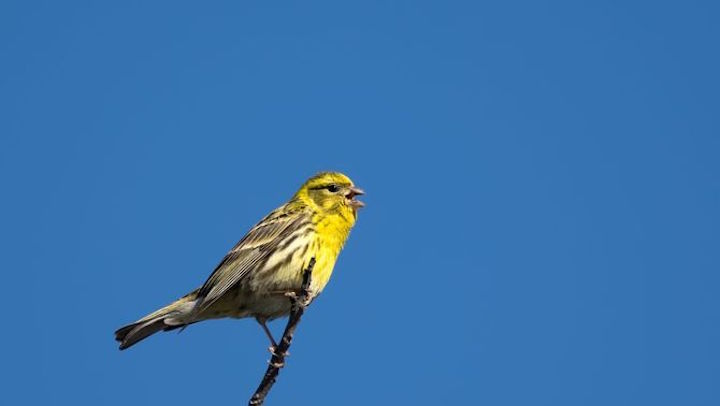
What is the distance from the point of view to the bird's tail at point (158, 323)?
8.42 m

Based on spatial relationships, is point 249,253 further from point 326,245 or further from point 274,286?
point 326,245

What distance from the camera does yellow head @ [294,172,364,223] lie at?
930 cm

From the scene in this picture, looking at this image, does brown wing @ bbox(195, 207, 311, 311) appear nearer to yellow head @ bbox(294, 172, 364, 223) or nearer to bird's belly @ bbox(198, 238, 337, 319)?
Answer: bird's belly @ bbox(198, 238, 337, 319)

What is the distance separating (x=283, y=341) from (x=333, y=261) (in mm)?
1843

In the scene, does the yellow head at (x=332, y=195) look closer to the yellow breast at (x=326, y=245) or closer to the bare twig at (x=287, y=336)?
the yellow breast at (x=326, y=245)

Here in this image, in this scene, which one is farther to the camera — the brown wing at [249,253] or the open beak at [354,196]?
the open beak at [354,196]

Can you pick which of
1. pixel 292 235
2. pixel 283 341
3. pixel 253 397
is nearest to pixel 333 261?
pixel 292 235

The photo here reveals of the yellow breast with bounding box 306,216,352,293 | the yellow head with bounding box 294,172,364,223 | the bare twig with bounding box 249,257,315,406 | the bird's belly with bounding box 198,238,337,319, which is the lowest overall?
the bare twig with bounding box 249,257,315,406

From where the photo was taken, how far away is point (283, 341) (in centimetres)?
714

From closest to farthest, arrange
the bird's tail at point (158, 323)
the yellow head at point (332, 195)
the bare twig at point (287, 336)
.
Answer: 1. the bare twig at point (287, 336)
2. the bird's tail at point (158, 323)
3. the yellow head at point (332, 195)

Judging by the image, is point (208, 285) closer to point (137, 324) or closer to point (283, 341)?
point (137, 324)

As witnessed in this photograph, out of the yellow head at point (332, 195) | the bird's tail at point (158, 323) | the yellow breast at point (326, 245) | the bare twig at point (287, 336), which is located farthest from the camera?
the yellow head at point (332, 195)

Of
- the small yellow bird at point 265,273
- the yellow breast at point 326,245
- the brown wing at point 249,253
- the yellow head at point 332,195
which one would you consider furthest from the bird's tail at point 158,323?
the yellow head at point 332,195

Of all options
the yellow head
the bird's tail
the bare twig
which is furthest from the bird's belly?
the bare twig
